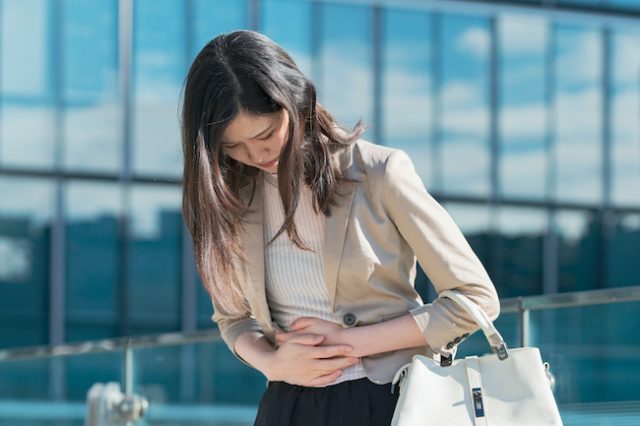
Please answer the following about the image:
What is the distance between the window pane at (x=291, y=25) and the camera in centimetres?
1588

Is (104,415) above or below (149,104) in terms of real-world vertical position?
below

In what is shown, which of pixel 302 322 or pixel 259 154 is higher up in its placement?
pixel 259 154

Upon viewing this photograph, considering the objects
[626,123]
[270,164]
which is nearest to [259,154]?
[270,164]

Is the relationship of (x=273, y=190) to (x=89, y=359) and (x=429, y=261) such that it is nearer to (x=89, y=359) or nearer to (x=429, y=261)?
(x=429, y=261)

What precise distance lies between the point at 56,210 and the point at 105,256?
32.6 inches

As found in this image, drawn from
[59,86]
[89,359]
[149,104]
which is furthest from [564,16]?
[89,359]

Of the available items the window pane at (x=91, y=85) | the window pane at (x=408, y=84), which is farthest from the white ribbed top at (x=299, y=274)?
the window pane at (x=408, y=84)

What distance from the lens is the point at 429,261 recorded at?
2.23m

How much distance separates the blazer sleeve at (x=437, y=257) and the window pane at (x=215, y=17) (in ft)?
43.9

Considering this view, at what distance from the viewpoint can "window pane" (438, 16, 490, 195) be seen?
1664 centimetres

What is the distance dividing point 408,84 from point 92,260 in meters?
4.86

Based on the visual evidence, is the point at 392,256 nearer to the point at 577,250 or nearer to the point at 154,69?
the point at 154,69

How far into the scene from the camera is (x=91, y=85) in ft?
50.0

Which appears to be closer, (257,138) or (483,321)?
(483,321)
